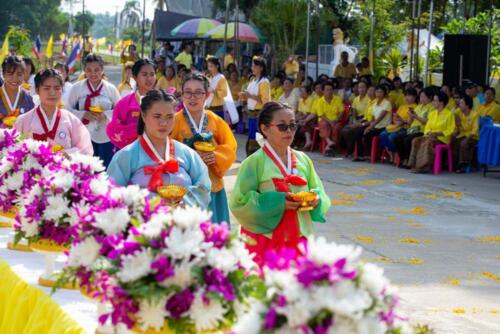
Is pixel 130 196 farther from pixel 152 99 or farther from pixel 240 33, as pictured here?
pixel 240 33

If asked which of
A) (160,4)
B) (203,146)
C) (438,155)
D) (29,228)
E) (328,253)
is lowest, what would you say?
(438,155)

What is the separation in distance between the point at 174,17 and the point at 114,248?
4350cm

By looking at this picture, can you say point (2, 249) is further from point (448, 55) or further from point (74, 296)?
point (448, 55)

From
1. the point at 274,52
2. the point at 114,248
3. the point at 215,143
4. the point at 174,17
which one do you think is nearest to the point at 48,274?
the point at 114,248

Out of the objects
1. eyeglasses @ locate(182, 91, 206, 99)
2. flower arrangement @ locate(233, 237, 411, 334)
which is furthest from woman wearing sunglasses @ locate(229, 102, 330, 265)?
flower arrangement @ locate(233, 237, 411, 334)

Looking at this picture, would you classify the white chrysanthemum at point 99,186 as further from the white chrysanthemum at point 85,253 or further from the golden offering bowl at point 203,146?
the golden offering bowl at point 203,146

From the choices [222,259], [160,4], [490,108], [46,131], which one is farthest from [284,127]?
[160,4]

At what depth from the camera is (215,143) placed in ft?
26.4

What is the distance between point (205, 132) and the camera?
7992 mm

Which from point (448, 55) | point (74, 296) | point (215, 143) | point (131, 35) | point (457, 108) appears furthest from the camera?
point (131, 35)

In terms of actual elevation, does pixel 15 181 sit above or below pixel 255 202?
above

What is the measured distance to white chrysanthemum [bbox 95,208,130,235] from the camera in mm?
4242

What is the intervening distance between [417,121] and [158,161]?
1111cm

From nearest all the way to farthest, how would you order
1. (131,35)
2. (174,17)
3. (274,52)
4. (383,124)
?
(383,124) → (274,52) → (174,17) → (131,35)
